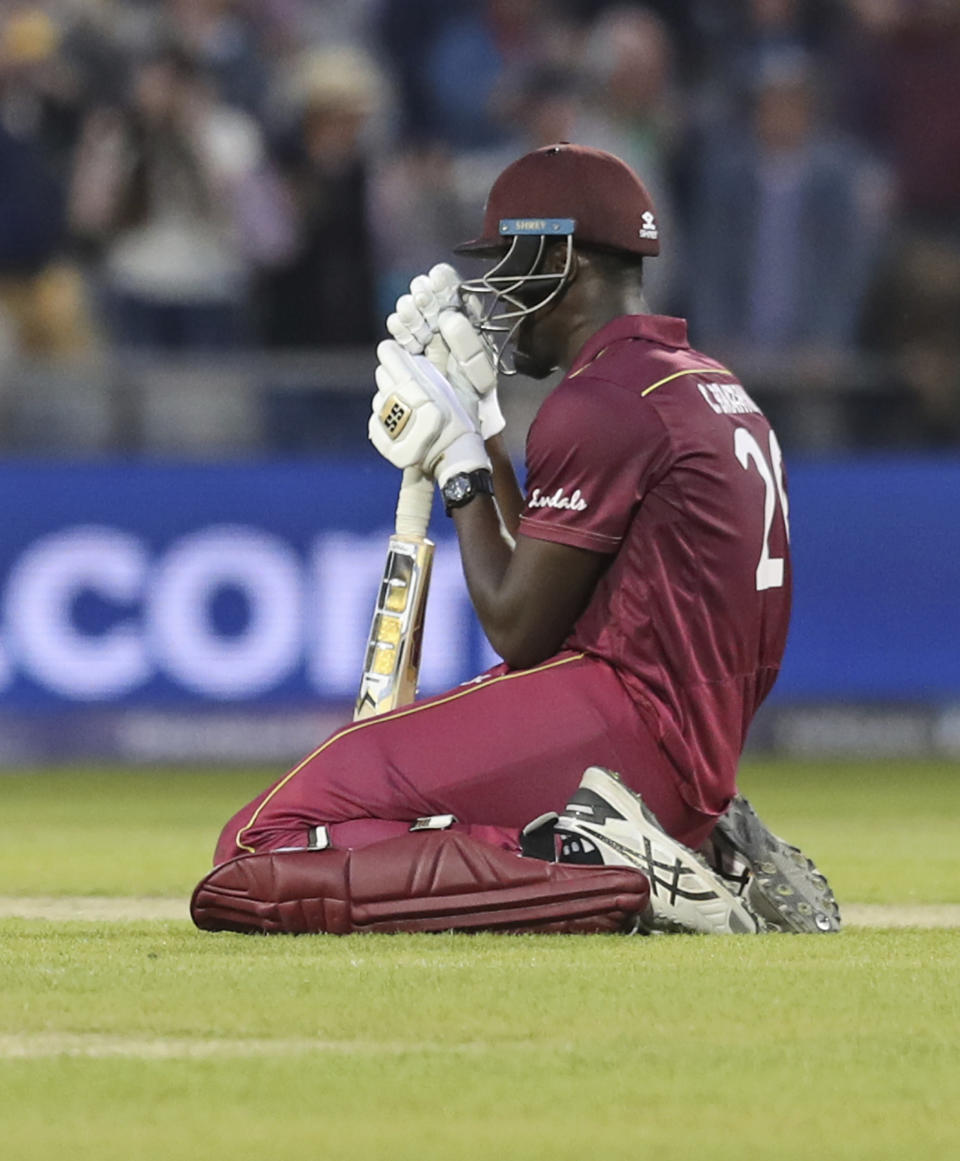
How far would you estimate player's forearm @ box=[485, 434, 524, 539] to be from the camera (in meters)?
6.31

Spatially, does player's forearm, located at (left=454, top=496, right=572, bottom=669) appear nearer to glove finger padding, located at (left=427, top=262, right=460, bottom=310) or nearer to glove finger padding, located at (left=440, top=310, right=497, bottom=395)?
glove finger padding, located at (left=440, top=310, right=497, bottom=395)

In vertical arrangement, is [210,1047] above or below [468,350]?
below

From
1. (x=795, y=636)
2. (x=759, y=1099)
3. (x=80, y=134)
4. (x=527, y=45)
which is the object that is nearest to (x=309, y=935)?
(x=759, y=1099)

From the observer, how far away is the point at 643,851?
5625 millimetres

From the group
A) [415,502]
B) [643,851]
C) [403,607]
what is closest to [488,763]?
[643,851]

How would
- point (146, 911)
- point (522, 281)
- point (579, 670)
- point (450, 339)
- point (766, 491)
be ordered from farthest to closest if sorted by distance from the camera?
1. point (146, 911)
2. point (450, 339)
3. point (522, 281)
4. point (766, 491)
5. point (579, 670)

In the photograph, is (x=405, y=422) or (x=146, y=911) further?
(x=146, y=911)

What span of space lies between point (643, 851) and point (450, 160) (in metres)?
9.00

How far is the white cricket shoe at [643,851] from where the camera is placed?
A: 561 centimetres

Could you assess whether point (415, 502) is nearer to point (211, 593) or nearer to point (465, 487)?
point (465, 487)

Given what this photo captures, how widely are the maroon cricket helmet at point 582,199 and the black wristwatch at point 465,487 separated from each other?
59cm

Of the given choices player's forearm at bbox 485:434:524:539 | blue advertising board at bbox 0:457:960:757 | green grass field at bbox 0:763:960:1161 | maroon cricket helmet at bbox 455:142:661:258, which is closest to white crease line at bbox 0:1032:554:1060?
green grass field at bbox 0:763:960:1161

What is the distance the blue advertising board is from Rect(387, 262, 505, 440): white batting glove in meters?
5.33

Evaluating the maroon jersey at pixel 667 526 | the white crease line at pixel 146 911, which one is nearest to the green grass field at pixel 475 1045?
the white crease line at pixel 146 911
